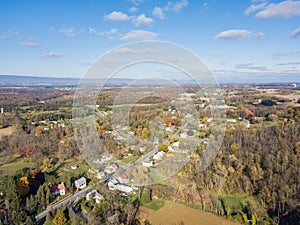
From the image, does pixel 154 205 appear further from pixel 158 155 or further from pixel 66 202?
pixel 158 155

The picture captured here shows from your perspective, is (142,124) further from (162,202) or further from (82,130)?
(162,202)

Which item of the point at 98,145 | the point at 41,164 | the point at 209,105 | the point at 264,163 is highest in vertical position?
the point at 209,105

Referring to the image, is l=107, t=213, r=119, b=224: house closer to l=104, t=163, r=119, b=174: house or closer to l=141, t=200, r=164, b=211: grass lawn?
l=141, t=200, r=164, b=211: grass lawn

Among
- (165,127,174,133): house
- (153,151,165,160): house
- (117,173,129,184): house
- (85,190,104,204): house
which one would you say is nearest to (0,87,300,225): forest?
(85,190,104,204): house

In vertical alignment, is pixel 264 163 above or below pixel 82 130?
below

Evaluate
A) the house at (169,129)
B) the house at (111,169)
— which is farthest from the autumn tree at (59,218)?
the house at (169,129)

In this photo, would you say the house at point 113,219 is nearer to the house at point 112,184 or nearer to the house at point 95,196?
the house at point 95,196

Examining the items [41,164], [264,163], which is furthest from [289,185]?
[41,164]

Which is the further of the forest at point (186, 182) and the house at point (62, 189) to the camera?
the house at point (62, 189)

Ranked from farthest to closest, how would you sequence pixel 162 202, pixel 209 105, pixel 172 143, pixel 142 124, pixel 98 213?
pixel 209 105 < pixel 142 124 < pixel 172 143 < pixel 162 202 < pixel 98 213

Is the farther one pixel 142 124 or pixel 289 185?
pixel 142 124

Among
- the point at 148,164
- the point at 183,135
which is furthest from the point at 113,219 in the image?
the point at 183,135
